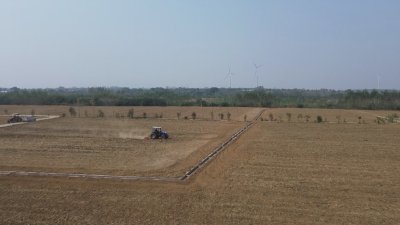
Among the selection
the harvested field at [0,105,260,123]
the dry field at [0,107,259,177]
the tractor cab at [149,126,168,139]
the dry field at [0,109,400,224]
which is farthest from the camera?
the harvested field at [0,105,260,123]

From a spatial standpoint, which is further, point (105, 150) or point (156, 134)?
point (156, 134)

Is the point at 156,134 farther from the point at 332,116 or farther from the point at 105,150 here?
the point at 332,116

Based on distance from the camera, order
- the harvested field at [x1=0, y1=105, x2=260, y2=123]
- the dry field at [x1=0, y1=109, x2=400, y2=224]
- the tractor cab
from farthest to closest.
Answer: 1. the harvested field at [x1=0, y1=105, x2=260, y2=123]
2. the tractor cab
3. the dry field at [x1=0, y1=109, x2=400, y2=224]

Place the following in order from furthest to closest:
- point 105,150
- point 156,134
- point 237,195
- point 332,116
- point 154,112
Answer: point 154,112 < point 332,116 < point 156,134 < point 105,150 < point 237,195

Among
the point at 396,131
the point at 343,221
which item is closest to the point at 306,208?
the point at 343,221

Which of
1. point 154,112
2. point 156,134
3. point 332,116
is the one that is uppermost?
point 154,112

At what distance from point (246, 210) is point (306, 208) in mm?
2136

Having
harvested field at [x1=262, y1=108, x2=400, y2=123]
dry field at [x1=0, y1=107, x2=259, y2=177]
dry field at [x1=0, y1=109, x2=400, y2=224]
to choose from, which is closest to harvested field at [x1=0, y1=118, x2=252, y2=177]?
dry field at [x1=0, y1=107, x2=259, y2=177]

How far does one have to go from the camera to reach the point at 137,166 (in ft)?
62.5

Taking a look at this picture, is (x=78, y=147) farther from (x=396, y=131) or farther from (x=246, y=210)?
(x=396, y=131)

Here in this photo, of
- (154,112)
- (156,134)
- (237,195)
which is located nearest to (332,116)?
(154,112)

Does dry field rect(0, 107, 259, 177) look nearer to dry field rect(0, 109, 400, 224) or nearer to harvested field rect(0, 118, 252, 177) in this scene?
harvested field rect(0, 118, 252, 177)

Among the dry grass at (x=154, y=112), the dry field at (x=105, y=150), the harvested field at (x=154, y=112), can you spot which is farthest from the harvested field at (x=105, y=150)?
the dry grass at (x=154, y=112)

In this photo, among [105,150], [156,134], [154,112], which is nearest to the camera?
[105,150]
